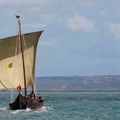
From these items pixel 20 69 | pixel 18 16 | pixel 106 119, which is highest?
pixel 18 16

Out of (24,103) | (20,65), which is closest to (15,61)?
(20,65)

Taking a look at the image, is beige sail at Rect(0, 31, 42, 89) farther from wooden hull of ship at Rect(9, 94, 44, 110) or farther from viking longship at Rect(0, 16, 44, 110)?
wooden hull of ship at Rect(9, 94, 44, 110)

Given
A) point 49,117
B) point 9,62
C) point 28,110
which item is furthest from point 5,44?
point 49,117

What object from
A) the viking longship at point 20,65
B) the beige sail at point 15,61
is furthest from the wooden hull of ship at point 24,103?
the beige sail at point 15,61

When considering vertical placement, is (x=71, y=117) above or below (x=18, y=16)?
below

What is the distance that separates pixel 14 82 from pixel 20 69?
2052 mm

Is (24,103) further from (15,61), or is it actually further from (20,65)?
(15,61)

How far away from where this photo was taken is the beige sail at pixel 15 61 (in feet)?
303

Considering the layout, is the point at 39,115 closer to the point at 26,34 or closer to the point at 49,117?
the point at 49,117

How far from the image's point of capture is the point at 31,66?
9394 centimetres

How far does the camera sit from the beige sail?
92250mm

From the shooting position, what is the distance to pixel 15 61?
3688 inches

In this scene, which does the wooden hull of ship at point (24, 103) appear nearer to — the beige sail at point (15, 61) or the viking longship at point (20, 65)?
the viking longship at point (20, 65)

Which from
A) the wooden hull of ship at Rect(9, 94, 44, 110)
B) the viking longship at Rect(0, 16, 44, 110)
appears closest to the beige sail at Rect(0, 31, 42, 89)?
the viking longship at Rect(0, 16, 44, 110)
